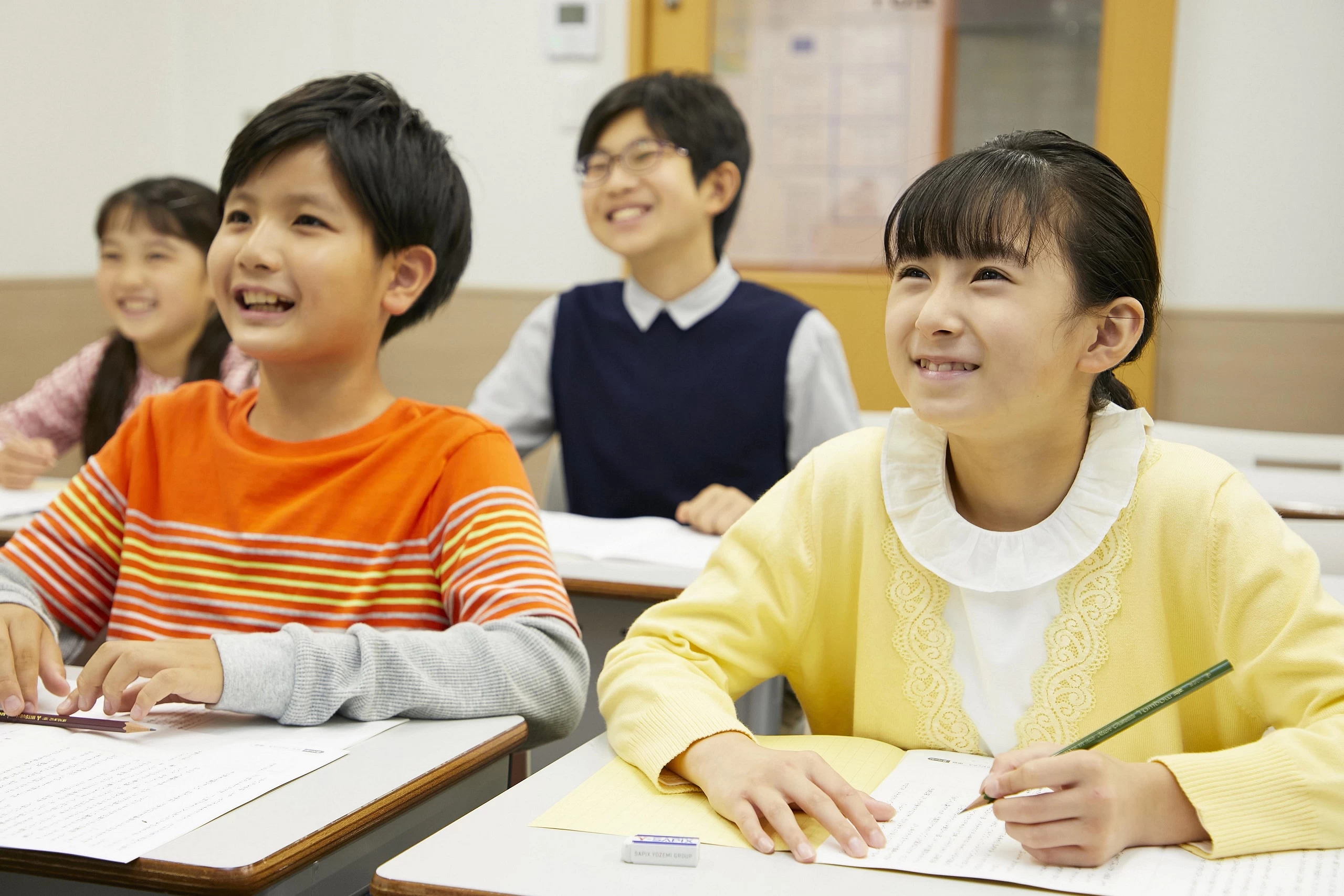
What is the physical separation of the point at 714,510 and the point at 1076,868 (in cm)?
120

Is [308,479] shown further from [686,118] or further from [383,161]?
[686,118]

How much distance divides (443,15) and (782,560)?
318 cm

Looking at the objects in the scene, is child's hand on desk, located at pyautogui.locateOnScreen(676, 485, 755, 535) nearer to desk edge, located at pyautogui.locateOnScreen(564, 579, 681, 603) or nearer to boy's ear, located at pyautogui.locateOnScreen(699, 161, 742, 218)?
desk edge, located at pyautogui.locateOnScreen(564, 579, 681, 603)

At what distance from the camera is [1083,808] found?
2.56ft

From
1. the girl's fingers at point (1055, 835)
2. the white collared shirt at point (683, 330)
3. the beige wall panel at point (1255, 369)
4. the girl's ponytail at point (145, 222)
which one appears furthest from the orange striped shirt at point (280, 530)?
the beige wall panel at point (1255, 369)

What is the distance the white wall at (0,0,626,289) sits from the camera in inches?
141

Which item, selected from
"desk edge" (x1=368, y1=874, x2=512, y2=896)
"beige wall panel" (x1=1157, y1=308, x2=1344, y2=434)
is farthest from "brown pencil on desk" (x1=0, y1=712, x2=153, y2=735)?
"beige wall panel" (x1=1157, y1=308, x2=1344, y2=434)

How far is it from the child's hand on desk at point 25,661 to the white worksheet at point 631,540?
669 mm

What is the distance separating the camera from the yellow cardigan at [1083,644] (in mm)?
863

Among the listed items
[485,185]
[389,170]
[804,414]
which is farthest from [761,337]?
[485,185]

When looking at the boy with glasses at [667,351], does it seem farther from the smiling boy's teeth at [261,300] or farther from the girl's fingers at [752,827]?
the girl's fingers at [752,827]

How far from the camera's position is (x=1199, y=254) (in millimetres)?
3324

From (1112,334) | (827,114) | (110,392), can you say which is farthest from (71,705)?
(827,114)

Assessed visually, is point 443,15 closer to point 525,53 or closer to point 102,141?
point 525,53
